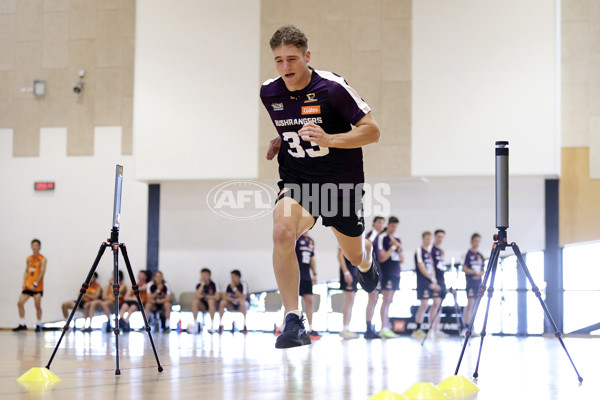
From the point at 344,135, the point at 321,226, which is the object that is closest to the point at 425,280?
the point at 321,226

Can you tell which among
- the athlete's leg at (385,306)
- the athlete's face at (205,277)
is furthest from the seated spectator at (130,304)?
the athlete's leg at (385,306)

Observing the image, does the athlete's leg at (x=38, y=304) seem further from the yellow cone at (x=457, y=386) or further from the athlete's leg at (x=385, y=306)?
the yellow cone at (x=457, y=386)

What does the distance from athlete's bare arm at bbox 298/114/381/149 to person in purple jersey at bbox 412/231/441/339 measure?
23.2 feet

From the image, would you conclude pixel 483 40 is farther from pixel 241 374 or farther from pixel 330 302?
pixel 241 374

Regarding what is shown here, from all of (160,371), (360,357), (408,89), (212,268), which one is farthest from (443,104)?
(160,371)

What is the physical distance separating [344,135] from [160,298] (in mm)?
8866

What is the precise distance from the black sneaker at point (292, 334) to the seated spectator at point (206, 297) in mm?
8099

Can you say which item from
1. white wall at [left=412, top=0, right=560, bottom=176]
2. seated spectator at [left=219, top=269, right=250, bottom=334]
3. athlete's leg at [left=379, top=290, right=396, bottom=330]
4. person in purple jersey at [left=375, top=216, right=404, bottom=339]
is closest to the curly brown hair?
person in purple jersey at [left=375, top=216, right=404, bottom=339]

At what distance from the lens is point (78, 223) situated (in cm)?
1378

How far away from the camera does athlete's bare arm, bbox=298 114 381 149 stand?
160 inches

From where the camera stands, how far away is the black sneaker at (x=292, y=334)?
13.0 feet

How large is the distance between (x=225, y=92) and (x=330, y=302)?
13.4ft

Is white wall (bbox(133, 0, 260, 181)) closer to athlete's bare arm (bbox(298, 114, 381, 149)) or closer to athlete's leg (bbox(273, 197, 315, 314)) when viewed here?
athlete's leg (bbox(273, 197, 315, 314))

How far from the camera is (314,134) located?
407 centimetres
